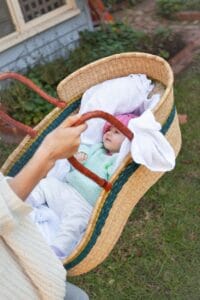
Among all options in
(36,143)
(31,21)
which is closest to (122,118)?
(36,143)

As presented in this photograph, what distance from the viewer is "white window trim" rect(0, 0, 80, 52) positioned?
485 cm

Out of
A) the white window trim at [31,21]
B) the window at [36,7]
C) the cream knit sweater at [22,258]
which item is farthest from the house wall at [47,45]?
the cream knit sweater at [22,258]

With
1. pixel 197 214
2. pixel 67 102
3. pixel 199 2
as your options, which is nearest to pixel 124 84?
pixel 67 102

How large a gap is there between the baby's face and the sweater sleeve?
148cm

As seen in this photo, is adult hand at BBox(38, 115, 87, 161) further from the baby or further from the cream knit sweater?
the baby

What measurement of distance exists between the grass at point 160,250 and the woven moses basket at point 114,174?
0.63 metres

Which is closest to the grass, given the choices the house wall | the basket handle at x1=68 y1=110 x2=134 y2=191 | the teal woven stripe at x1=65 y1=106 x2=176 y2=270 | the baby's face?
the baby's face

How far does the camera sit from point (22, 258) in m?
1.48

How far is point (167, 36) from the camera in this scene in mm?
5262

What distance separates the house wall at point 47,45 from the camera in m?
4.91

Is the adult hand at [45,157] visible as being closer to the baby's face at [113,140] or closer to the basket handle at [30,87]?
the basket handle at [30,87]

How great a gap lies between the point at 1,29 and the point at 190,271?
3007mm

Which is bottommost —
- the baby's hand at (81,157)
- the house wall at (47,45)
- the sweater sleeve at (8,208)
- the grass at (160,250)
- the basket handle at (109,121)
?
the grass at (160,250)

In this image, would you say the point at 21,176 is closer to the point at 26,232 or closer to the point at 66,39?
the point at 26,232
